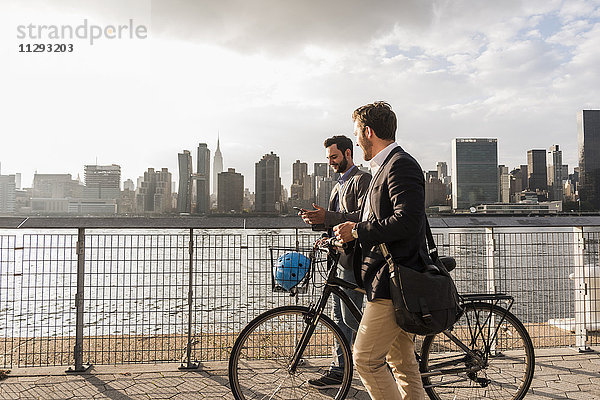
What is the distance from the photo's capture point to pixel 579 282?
5.39m

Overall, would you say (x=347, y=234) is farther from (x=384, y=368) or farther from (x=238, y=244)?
(x=238, y=244)

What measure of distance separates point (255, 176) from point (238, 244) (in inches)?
1600

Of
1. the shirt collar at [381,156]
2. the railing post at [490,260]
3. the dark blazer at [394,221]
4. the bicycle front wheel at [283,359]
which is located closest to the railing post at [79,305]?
the bicycle front wheel at [283,359]

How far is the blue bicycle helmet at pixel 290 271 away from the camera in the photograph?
3156mm

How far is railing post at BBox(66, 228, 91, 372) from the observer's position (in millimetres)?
4336

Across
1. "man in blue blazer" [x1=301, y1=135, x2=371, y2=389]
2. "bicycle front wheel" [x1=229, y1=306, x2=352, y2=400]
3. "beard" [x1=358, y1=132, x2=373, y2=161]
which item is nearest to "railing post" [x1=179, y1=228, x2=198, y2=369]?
"bicycle front wheel" [x1=229, y1=306, x2=352, y2=400]

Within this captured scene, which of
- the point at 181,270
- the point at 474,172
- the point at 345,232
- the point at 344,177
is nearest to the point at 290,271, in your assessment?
the point at 345,232

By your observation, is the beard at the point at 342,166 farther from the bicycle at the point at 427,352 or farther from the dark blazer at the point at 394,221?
the dark blazer at the point at 394,221

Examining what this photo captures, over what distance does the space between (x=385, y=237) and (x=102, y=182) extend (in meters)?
51.6

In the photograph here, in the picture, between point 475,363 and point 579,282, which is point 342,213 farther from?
point 579,282

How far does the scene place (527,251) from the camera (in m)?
5.12

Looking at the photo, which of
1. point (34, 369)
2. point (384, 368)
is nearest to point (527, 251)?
point (384, 368)

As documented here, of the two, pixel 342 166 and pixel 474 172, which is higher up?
pixel 474 172

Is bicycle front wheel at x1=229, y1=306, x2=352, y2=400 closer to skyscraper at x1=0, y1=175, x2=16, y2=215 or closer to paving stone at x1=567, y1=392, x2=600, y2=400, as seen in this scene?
paving stone at x1=567, y1=392, x2=600, y2=400
